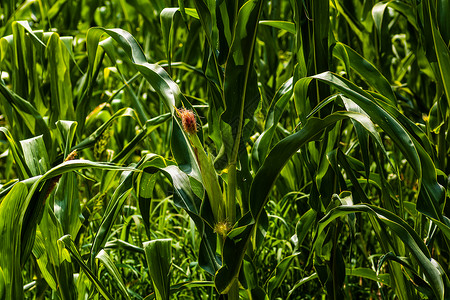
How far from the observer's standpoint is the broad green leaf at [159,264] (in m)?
0.82

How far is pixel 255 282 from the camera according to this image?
2.94 ft

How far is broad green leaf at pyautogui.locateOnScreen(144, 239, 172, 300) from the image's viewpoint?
0.82 m

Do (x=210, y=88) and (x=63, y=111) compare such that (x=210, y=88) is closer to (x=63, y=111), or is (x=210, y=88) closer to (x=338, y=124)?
(x=338, y=124)

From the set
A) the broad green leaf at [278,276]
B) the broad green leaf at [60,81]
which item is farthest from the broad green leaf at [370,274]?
the broad green leaf at [60,81]

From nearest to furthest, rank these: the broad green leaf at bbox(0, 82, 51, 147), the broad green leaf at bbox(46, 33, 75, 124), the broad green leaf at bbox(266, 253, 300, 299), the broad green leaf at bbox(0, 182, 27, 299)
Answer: the broad green leaf at bbox(0, 182, 27, 299), the broad green leaf at bbox(266, 253, 300, 299), the broad green leaf at bbox(0, 82, 51, 147), the broad green leaf at bbox(46, 33, 75, 124)

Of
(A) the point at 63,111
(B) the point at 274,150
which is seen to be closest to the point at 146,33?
(A) the point at 63,111

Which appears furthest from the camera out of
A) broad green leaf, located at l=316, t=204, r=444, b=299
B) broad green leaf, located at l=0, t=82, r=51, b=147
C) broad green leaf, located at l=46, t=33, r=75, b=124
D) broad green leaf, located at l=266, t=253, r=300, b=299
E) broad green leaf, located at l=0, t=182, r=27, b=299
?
broad green leaf, located at l=46, t=33, r=75, b=124

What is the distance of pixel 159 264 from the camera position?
83 centimetres

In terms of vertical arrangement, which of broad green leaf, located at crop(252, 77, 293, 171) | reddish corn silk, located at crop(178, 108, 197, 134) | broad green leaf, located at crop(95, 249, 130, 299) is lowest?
broad green leaf, located at crop(95, 249, 130, 299)

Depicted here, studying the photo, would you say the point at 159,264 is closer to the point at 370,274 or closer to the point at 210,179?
the point at 210,179

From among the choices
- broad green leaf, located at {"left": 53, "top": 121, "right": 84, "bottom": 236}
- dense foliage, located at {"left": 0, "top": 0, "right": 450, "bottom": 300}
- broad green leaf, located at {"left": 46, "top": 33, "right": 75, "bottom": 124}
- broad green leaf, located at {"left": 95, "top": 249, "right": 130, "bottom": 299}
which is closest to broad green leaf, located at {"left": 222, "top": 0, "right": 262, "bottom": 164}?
dense foliage, located at {"left": 0, "top": 0, "right": 450, "bottom": 300}

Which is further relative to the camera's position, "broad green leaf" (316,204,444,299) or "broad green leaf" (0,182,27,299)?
"broad green leaf" (0,182,27,299)

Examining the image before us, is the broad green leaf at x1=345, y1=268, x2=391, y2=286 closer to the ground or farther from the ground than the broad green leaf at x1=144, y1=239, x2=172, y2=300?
closer to the ground

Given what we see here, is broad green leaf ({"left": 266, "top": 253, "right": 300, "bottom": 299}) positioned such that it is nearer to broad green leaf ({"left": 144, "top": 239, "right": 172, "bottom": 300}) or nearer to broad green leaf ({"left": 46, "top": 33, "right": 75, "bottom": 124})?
broad green leaf ({"left": 144, "top": 239, "right": 172, "bottom": 300})
